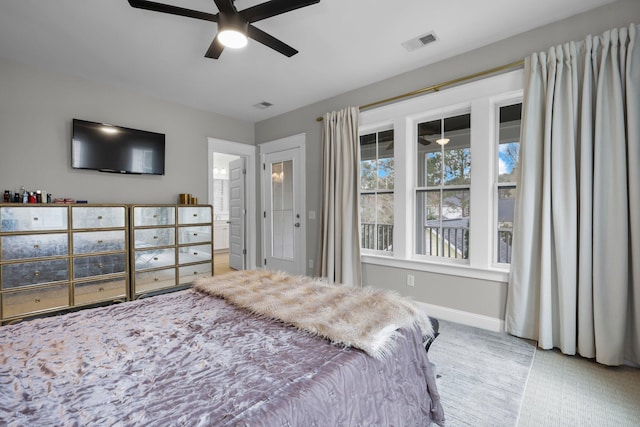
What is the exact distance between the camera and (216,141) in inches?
188

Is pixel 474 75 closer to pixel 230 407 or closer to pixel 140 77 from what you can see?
pixel 230 407

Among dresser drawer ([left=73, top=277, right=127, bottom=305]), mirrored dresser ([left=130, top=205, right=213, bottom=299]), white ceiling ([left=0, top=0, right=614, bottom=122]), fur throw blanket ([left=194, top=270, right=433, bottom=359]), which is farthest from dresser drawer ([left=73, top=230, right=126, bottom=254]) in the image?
fur throw blanket ([left=194, top=270, right=433, bottom=359])

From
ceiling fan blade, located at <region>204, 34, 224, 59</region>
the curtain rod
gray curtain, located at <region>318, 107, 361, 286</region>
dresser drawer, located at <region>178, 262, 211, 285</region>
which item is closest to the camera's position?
ceiling fan blade, located at <region>204, 34, 224, 59</region>

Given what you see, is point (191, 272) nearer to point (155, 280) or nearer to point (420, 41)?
point (155, 280)

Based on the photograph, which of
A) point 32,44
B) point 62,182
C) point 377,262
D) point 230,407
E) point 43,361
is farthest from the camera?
point 377,262

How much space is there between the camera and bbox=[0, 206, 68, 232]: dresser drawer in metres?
2.73

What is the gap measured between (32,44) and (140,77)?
92 cm

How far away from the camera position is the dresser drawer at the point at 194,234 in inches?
155

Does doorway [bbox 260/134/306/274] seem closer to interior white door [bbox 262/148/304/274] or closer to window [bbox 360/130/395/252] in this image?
interior white door [bbox 262/148/304/274]

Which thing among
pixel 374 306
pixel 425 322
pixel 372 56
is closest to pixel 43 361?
pixel 374 306

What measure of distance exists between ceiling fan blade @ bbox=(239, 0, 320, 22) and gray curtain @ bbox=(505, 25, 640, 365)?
6.77ft

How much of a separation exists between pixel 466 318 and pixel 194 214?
3591 millimetres

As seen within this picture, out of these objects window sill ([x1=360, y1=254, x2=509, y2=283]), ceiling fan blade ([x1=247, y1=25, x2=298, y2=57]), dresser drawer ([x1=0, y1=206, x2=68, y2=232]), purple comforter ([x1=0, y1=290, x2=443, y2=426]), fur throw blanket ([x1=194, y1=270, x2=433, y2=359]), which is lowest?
window sill ([x1=360, y1=254, x2=509, y2=283])

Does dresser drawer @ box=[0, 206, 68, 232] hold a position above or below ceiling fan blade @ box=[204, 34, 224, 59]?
below
